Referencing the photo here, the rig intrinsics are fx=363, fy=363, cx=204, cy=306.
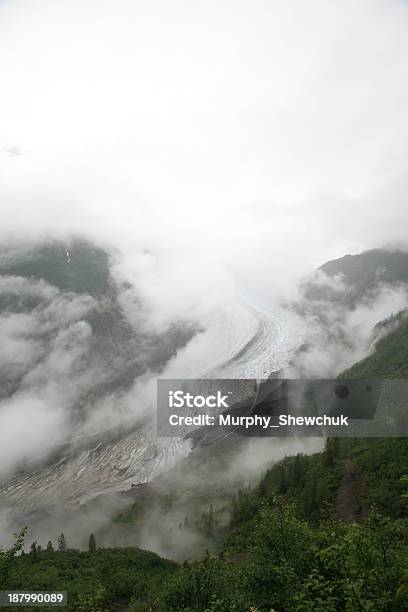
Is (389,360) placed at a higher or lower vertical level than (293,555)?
higher

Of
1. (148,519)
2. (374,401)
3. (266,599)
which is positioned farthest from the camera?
(148,519)

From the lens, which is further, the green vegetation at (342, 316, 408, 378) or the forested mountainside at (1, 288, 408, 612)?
the green vegetation at (342, 316, 408, 378)

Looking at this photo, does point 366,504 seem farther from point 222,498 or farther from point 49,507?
point 49,507

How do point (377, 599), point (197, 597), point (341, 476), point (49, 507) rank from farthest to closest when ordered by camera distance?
point (49, 507) → point (341, 476) → point (197, 597) → point (377, 599)

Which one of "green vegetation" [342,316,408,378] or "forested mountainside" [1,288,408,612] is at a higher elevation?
"green vegetation" [342,316,408,378]

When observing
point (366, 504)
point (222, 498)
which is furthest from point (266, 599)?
point (222, 498)

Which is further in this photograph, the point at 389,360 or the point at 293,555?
the point at 389,360

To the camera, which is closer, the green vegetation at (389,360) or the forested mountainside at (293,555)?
the forested mountainside at (293,555)

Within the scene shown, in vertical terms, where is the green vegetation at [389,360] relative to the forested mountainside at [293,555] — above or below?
above
